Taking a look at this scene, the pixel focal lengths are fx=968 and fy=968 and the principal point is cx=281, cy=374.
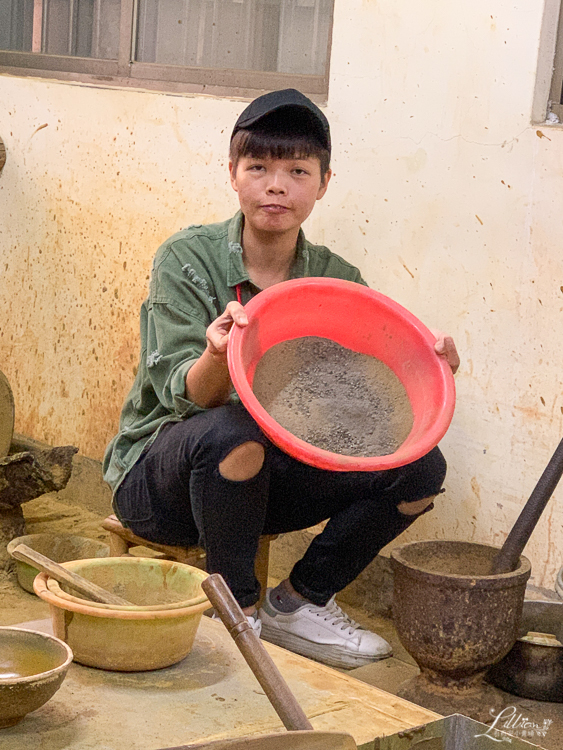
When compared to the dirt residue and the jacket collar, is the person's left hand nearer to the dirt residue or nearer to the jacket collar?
the dirt residue

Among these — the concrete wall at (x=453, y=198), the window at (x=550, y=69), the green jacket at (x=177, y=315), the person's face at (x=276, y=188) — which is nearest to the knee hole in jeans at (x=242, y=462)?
the green jacket at (x=177, y=315)

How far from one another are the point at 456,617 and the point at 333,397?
1.74 ft

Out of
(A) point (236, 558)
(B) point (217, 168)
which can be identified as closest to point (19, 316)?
(B) point (217, 168)

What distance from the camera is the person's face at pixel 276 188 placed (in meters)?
2.18

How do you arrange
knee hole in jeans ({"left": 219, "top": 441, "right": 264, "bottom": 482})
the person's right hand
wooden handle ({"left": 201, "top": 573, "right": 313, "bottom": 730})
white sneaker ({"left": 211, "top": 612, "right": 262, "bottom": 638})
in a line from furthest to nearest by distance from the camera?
white sneaker ({"left": 211, "top": 612, "right": 262, "bottom": 638}), knee hole in jeans ({"left": 219, "top": 441, "right": 264, "bottom": 482}), the person's right hand, wooden handle ({"left": 201, "top": 573, "right": 313, "bottom": 730})

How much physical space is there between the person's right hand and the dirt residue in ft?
0.42

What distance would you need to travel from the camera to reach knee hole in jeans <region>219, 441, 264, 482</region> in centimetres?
201

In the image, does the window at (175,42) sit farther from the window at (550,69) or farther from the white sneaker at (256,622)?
the white sneaker at (256,622)

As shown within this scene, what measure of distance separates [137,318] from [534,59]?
5.21ft

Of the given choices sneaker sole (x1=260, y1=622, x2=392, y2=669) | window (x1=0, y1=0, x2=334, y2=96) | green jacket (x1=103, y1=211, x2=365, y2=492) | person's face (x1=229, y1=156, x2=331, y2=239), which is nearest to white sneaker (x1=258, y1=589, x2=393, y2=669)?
sneaker sole (x1=260, y1=622, x2=392, y2=669)

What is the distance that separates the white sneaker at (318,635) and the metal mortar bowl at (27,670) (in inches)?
38.5

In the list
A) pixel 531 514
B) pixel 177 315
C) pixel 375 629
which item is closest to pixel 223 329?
pixel 177 315

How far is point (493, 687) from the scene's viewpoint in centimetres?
221

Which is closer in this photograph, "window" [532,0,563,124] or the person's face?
the person's face
